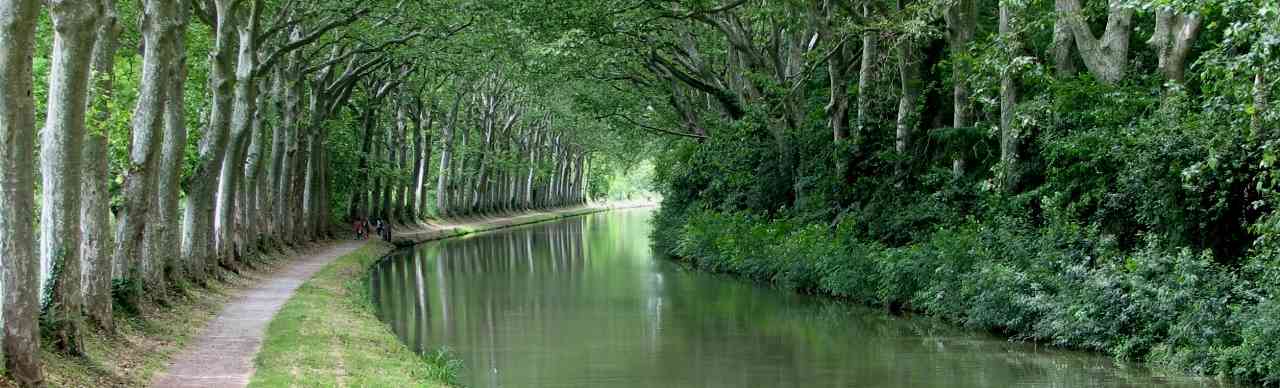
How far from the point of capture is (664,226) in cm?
4641

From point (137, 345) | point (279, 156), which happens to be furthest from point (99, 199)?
point (279, 156)

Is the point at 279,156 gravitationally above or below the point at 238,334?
above

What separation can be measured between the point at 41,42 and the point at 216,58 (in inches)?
213

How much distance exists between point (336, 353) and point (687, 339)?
693cm

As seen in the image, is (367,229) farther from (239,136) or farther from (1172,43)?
(1172,43)

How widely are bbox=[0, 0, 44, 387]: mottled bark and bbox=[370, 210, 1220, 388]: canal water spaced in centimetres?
614

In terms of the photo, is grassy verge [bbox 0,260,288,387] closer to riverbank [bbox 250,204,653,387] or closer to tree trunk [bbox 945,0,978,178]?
riverbank [bbox 250,204,653,387]

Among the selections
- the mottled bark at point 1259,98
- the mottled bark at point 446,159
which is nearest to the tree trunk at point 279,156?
the mottled bark at point 446,159

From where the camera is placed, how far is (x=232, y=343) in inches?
640

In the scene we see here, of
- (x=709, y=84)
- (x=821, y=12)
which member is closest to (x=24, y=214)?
(x=821, y=12)

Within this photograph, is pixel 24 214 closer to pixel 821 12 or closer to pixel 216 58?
pixel 216 58

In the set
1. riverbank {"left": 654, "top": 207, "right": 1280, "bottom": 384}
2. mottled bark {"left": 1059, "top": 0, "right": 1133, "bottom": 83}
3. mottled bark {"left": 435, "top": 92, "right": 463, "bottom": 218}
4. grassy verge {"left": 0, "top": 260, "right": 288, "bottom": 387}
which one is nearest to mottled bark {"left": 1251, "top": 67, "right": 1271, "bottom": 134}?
riverbank {"left": 654, "top": 207, "right": 1280, "bottom": 384}

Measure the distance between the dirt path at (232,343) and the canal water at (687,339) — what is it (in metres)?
2.21

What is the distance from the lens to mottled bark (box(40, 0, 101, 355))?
1177 cm
